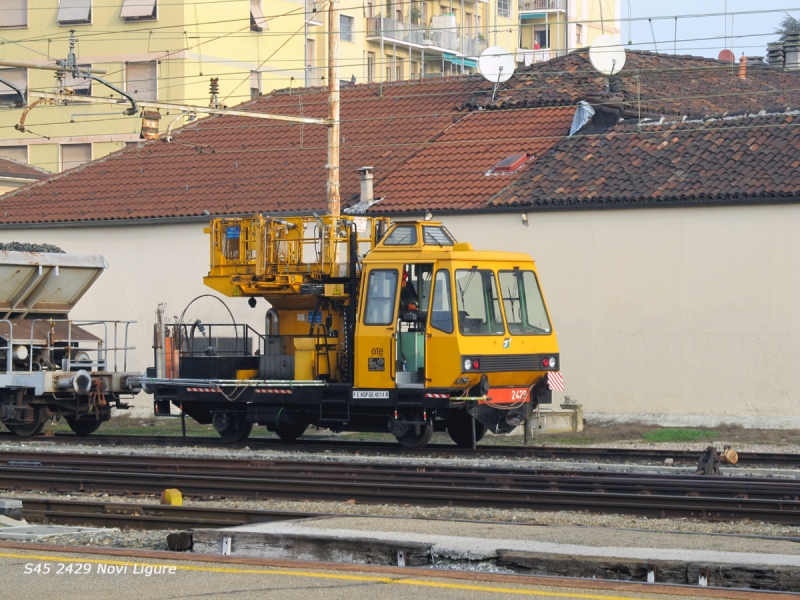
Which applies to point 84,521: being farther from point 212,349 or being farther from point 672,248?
point 672,248

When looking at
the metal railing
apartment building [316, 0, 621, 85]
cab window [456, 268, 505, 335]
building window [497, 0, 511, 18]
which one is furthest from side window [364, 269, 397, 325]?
building window [497, 0, 511, 18]

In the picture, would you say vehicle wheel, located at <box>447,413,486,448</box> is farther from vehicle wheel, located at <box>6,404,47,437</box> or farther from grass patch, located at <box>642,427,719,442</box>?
vehicle wheel, located at <box>6,404,47,437</box>

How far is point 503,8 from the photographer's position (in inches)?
2968

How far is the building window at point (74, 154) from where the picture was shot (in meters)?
51.0

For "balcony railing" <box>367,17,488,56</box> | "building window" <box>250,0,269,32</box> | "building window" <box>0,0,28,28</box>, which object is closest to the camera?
"building window" <box>250,0,269,32</box>

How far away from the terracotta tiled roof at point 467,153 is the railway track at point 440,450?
6614 millimetres

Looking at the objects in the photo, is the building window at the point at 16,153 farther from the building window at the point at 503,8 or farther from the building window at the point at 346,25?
the building window at the point at 503,8

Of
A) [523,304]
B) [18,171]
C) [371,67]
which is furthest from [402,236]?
[371,67]

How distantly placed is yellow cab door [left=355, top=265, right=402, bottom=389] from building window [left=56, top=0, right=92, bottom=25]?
116 feet

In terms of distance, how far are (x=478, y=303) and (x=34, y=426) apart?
865 centimetres

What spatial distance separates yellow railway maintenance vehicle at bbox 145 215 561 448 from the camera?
17.6 metres

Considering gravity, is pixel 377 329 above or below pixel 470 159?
below

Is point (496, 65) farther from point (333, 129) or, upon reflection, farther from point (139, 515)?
point (139, 515)

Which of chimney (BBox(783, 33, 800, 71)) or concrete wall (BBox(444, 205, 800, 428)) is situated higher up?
chimney (BBox(783, 33, 800, 71))
